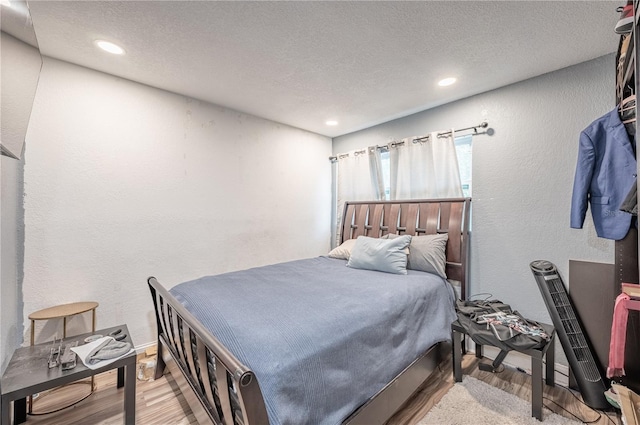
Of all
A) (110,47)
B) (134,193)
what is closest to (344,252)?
(134,193)

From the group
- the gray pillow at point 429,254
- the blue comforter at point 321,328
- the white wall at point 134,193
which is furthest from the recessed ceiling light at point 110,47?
the gray pillow at point 429,254

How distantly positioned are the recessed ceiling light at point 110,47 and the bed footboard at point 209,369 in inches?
66.9

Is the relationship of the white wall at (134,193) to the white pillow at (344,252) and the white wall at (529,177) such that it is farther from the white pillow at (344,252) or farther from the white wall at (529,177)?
the white wall at (529,177)

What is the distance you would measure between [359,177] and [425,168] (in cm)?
91

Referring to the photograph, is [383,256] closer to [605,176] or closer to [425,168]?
[425,168]

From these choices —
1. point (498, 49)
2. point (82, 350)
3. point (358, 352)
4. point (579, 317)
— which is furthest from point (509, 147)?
point (82, 350)

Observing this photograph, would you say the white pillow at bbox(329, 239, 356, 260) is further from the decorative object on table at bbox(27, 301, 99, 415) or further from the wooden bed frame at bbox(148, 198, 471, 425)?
the decorative object on table at bbox(27, 301, 99, 415)

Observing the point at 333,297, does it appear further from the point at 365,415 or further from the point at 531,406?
the point at 531,406

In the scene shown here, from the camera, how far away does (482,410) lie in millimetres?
1715

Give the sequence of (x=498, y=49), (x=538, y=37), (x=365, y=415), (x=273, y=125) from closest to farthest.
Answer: (x=365, y=415), (x=538, y=37), (x=498, y=49), (x=273, y=125)

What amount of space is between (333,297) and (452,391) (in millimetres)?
1142

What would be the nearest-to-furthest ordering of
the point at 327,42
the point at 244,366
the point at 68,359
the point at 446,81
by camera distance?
the point at 244,366, the point at 68,359, the point at 327,42, the point at 446,81

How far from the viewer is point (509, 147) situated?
7.72 ft

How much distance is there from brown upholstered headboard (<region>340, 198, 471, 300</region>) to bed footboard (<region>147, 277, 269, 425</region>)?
218 cm
